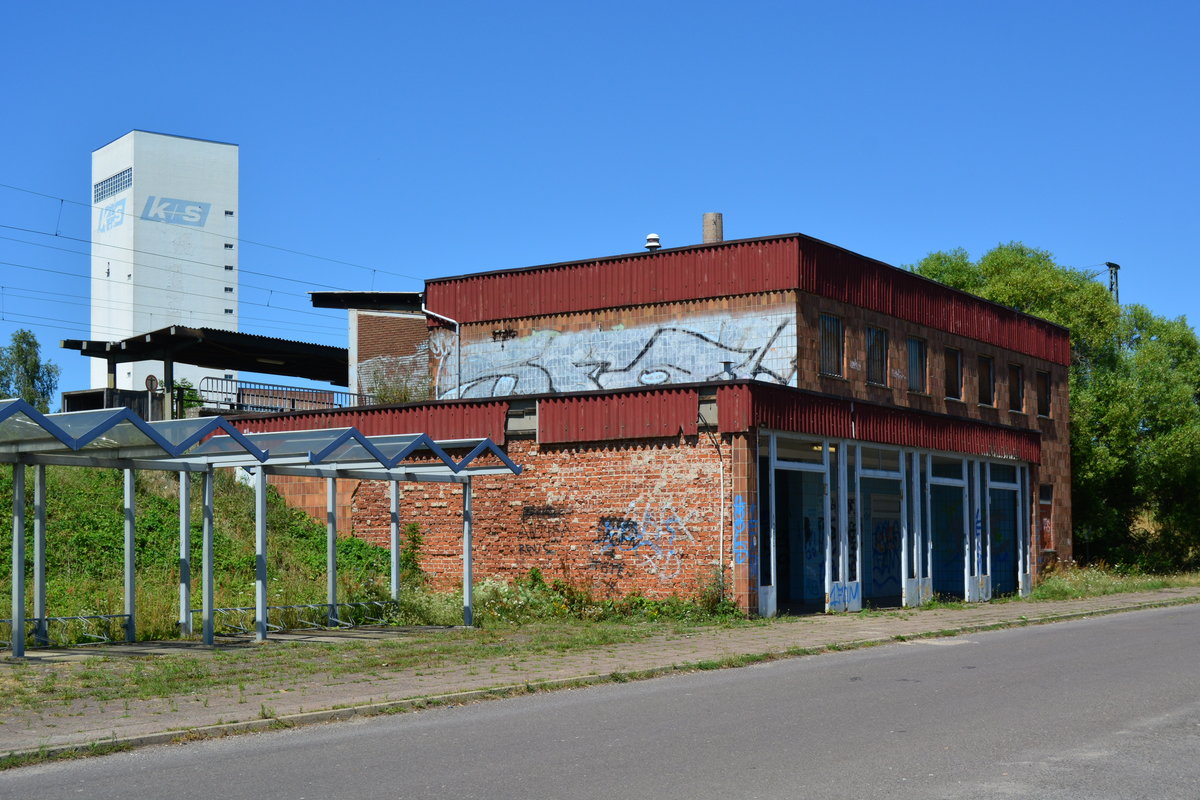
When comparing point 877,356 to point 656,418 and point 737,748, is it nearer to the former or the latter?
point 656,418

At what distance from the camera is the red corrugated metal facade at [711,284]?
92.7ft

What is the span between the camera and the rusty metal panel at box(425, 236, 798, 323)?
28250mm

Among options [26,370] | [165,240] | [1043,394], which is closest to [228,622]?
[1043,394]

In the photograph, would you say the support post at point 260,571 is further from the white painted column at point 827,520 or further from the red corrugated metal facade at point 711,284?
the red corrugated metal facade at point 711,284

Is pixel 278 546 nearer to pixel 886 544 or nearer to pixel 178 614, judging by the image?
pixel 178 614

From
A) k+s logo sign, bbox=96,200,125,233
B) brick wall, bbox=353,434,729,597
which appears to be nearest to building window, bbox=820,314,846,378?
brick wall, bbox=353,434,729,597

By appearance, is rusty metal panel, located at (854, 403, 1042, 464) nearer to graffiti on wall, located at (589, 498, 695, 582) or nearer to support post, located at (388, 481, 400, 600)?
graffiti on wall, located at (589, 498, 695, 582)

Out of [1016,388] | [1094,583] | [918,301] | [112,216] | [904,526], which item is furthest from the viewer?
[112,216]

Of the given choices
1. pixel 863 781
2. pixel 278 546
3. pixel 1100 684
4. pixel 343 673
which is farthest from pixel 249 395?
pixel 863 781

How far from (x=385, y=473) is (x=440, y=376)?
11733 mm

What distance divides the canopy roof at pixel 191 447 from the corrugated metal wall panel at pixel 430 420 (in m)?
3.23

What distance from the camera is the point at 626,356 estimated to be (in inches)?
1188

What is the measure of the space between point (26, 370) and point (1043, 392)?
63.4m

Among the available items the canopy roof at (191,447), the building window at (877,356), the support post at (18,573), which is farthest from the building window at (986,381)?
the support post at (18,573)
